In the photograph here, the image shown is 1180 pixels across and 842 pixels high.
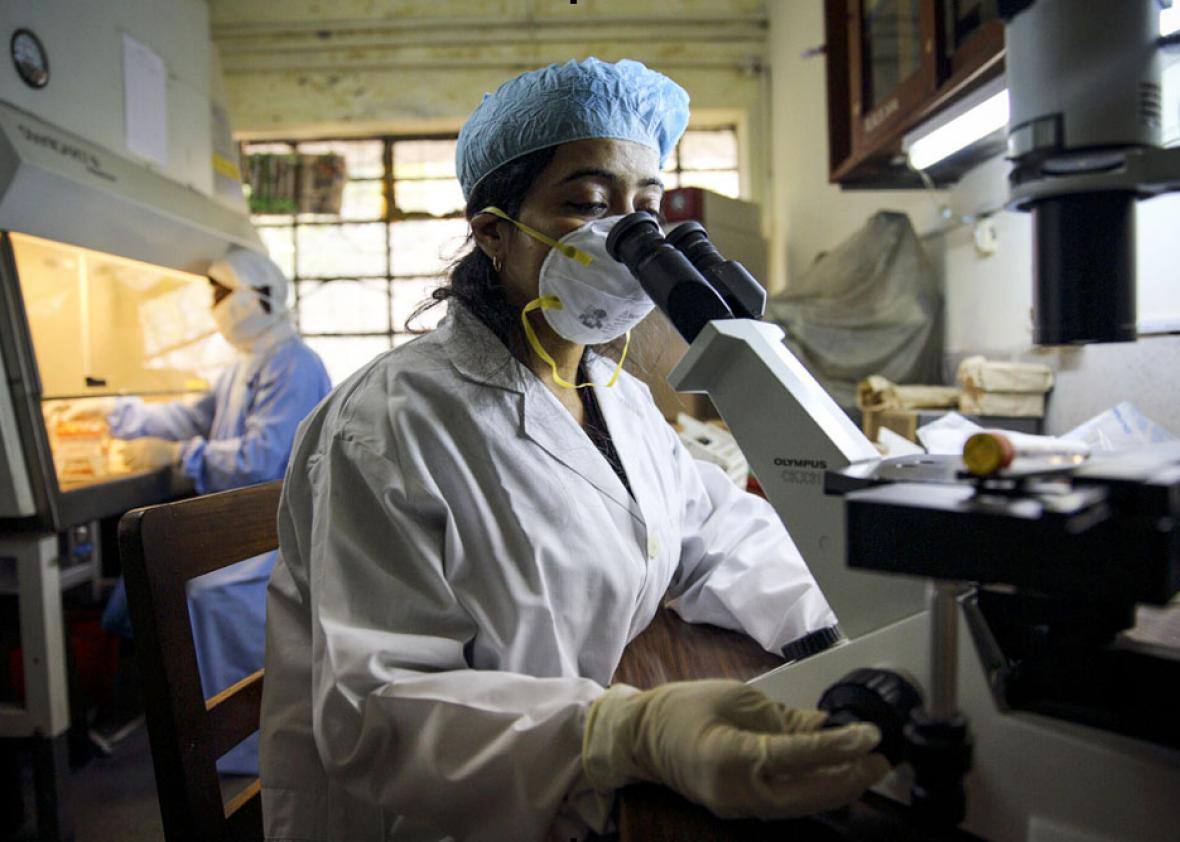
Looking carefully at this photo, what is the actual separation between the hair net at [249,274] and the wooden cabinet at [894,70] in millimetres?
2196

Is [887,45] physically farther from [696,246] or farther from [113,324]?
[113,324]

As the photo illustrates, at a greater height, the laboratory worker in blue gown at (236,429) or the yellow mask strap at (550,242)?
the yellow mask strap at (550,242)

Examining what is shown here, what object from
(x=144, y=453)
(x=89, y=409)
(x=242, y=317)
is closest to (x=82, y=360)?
(x=89, y=409)

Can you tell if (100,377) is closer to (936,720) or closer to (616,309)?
(616,309)

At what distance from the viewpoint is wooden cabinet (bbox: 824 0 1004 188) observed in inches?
58.4

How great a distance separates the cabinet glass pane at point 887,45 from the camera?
5.83 ft

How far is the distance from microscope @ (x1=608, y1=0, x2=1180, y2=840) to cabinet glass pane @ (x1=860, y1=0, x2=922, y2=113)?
4.24 feet

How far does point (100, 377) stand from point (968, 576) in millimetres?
3187

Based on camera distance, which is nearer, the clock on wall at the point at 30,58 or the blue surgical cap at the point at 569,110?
the blue surgical cap at the point at 569,110

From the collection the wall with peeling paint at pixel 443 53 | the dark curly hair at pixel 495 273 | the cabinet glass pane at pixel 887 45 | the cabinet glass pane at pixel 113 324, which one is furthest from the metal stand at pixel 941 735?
the wall with peeling paint at pixel 443 53

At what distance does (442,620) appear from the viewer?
0.85 meters

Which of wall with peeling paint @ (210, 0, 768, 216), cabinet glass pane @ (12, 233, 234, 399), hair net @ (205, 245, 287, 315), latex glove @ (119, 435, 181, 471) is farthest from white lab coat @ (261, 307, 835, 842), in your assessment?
wall with peeling paint @ (210, 0, 768, 216)

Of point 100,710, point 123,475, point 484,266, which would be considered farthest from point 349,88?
point 484,266

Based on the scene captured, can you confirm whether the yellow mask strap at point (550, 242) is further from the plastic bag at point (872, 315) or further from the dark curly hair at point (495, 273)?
the plastic bag at point (872, 315)
